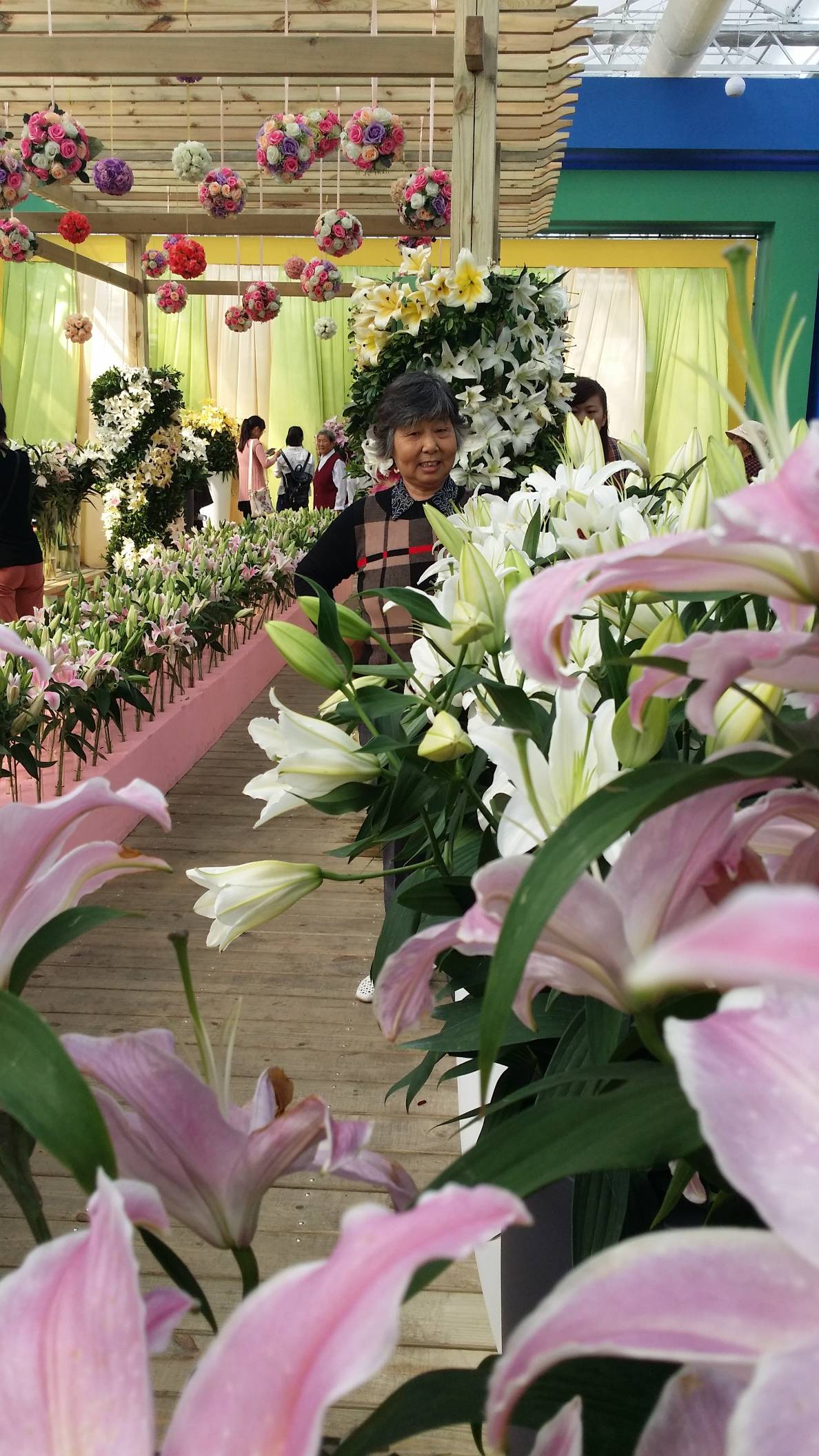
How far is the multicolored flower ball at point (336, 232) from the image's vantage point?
5.55 metres

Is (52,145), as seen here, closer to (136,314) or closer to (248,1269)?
(136,314)

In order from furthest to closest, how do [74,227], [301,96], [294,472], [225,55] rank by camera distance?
[294,472] < [74,227] < [301,96] < [225,55]

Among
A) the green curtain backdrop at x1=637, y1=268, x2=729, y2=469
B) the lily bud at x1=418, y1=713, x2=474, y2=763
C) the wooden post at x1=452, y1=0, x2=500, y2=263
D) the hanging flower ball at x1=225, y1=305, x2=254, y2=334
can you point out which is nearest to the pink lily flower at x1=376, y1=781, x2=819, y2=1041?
the lily bud at x1=418, y1=713, x2=474, y2=763

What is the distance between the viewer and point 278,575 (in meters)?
6.47

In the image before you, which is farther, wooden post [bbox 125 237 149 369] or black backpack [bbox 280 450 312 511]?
black backpack [bbox 280 450 312 511]

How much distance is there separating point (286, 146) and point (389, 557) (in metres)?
2.82

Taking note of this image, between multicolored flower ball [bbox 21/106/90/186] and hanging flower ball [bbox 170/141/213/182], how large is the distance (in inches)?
19.7

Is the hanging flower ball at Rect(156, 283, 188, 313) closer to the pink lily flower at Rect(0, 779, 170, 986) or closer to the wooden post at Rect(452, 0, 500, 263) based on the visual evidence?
the wooden post at Rect(452, 0, 500, 263)

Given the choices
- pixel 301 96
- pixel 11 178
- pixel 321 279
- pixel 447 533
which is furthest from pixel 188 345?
pixel 447 533

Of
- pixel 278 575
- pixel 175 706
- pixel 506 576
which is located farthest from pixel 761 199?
pixel 506 576

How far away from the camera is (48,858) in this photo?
35 centimetres

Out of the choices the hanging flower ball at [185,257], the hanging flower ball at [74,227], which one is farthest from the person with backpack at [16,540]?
the hanging flower ball at [185,257]

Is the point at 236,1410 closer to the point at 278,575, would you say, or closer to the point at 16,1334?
the point at 16,1334

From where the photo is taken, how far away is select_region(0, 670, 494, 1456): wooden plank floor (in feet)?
5.19
